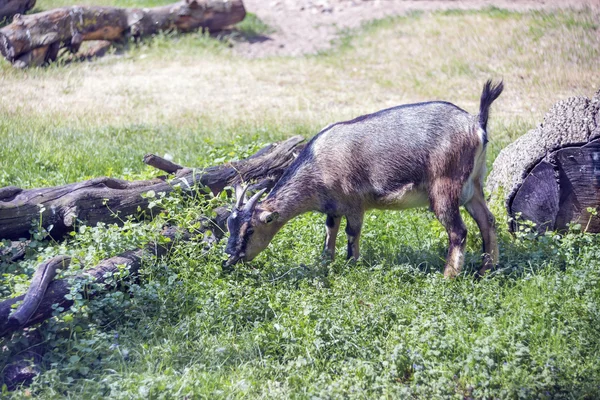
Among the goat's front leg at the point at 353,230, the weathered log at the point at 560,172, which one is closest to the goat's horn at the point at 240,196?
the goat's front leg at the point at 353,230

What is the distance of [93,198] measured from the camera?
660 cm

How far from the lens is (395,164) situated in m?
6.40

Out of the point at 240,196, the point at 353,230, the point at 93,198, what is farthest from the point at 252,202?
the point at 93,198

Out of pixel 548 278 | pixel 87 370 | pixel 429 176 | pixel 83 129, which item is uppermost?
pixel 429 176

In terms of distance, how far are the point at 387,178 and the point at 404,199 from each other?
259 millimetres

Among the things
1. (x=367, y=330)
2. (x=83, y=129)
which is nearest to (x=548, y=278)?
(x=367, y=330)

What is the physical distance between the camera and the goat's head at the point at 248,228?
6453mm

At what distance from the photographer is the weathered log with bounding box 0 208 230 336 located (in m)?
4.86

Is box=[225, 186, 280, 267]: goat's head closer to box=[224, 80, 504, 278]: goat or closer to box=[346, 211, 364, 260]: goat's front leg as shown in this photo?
box=[224, 80, 504, 278]: goat

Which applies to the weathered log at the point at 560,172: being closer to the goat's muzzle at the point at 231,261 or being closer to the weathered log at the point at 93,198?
the weathered log at the point at 93,198

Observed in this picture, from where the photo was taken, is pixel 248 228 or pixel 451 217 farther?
pixel 248 228

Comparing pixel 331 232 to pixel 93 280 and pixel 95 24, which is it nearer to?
pixel 93 280

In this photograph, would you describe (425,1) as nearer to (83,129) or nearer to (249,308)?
(83,129)

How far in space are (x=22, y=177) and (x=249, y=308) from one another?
4.07 m
